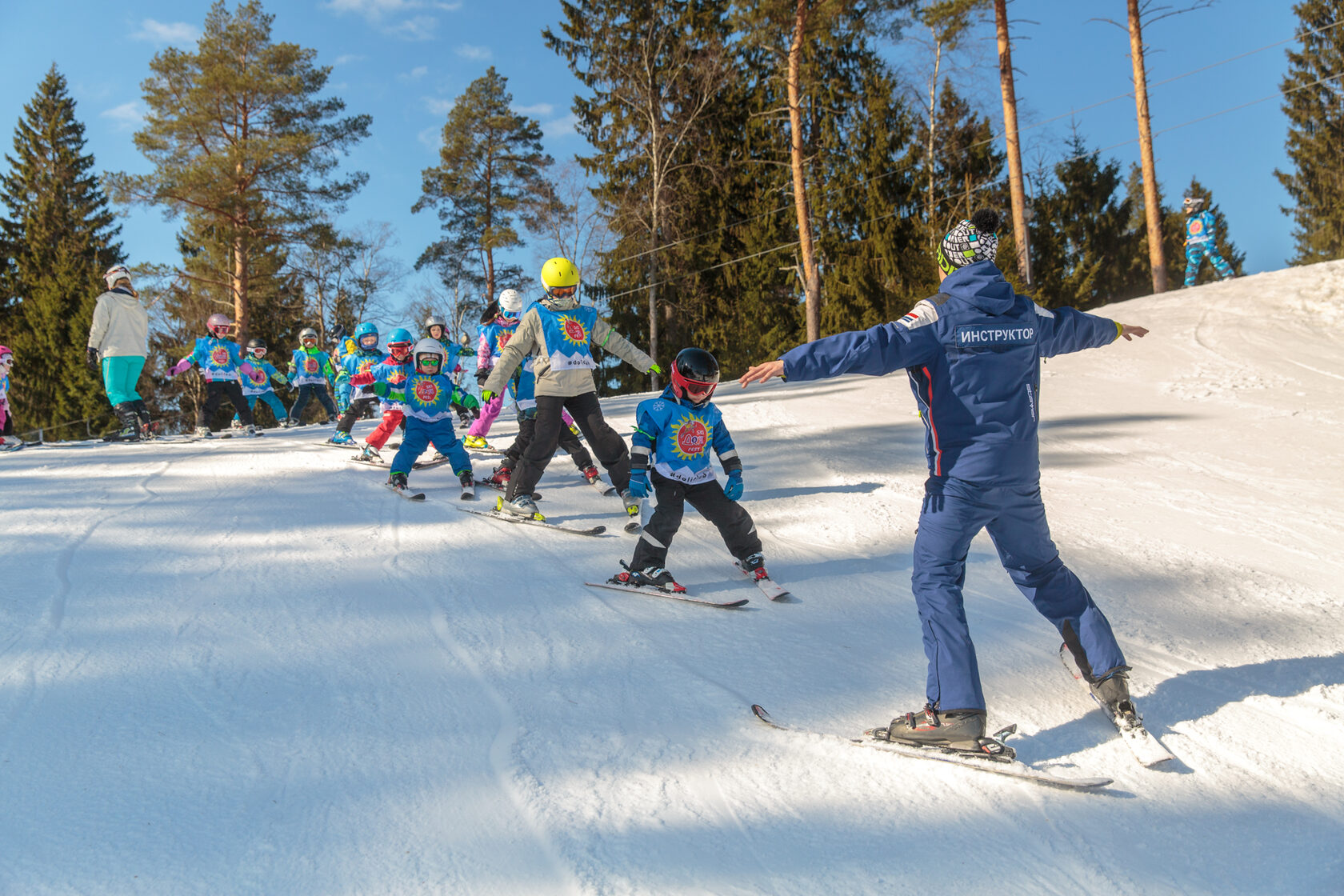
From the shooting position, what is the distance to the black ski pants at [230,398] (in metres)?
12.4

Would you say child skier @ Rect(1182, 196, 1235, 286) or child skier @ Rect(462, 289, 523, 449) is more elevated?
child skier @ Rect(1182, 196, 1235, 286)

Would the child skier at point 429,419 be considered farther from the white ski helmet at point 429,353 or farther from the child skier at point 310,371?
the child skier at point 310,371

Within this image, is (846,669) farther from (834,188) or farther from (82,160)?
(82,160)

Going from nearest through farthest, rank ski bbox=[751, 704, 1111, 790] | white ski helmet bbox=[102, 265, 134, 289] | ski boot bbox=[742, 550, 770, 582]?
ski bbox=[751, 704, 1111, 790], ski boot bbox=[742, 550, 770, 582], white ski helmet bbox=[102, 265, 134, 289]

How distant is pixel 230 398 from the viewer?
12484mm

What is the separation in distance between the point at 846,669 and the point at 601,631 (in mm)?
1231

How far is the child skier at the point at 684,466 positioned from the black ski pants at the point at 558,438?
1.34 meters

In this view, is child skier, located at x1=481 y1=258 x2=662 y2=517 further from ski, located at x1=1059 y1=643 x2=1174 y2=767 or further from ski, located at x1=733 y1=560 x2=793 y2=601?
ski, located at x1=1059 y1=643 x2=1174 y2=767

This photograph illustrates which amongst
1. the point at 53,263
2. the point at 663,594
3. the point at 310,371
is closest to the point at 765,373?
the point at 663,594

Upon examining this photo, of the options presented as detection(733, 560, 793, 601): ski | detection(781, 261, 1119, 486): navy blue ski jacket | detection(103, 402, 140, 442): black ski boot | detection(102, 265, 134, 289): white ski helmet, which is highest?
detection(102, 265, 134, 289): white ski helmet

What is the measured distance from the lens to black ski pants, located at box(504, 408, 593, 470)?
285 inches

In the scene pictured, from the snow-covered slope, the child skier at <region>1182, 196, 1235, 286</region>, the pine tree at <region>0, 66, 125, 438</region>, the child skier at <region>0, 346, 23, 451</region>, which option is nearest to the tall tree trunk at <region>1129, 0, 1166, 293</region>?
the child skier at <region>1182, 196, 1235, 286</region>

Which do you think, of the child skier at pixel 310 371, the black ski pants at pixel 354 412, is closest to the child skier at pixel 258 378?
the child skier at pixel 310 371

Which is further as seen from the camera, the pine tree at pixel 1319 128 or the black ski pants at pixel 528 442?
the pine tree at pixel 1319 128
